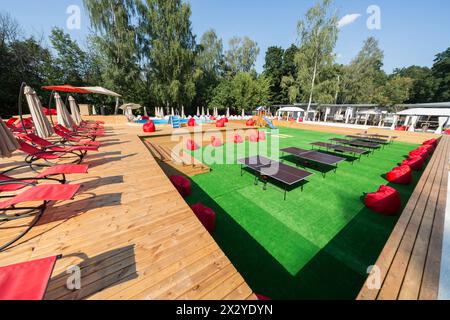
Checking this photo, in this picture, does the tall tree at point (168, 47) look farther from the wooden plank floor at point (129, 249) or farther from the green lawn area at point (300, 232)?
the wooden plank floor at point (129, 249)

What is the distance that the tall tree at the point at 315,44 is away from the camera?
24.7 m

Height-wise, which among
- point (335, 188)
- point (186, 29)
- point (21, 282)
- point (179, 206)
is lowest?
point (335, 188)

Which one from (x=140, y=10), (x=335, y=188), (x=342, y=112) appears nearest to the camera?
(x=335, y=188)

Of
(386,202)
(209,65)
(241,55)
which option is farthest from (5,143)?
(241,55)

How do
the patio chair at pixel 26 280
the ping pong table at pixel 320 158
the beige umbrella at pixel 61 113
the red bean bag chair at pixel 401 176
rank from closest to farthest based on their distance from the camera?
the patio chair at pixel 26 280
the red bean bag chair at pixel 401 176
the ping pong table at pixel 320 158
the beige umbrella at pixel 61 113

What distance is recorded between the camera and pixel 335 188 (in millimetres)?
6777

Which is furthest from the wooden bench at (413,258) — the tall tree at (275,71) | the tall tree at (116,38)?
the tall tree at (275,71)

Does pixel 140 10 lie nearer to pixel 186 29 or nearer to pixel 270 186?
pixel 186 29

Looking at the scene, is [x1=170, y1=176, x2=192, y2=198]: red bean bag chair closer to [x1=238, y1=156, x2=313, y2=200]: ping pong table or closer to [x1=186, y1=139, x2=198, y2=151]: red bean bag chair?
[x1=238, y1=156, x2=313, y2=200]: ping pong table

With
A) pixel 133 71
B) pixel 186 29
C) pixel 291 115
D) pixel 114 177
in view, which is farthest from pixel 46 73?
pixel 291 115

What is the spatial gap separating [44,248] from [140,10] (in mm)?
30676

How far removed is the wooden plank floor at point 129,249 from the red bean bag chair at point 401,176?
338 inches

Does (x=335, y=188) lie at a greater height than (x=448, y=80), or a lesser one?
lesser

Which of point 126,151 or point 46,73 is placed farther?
point 46,73
